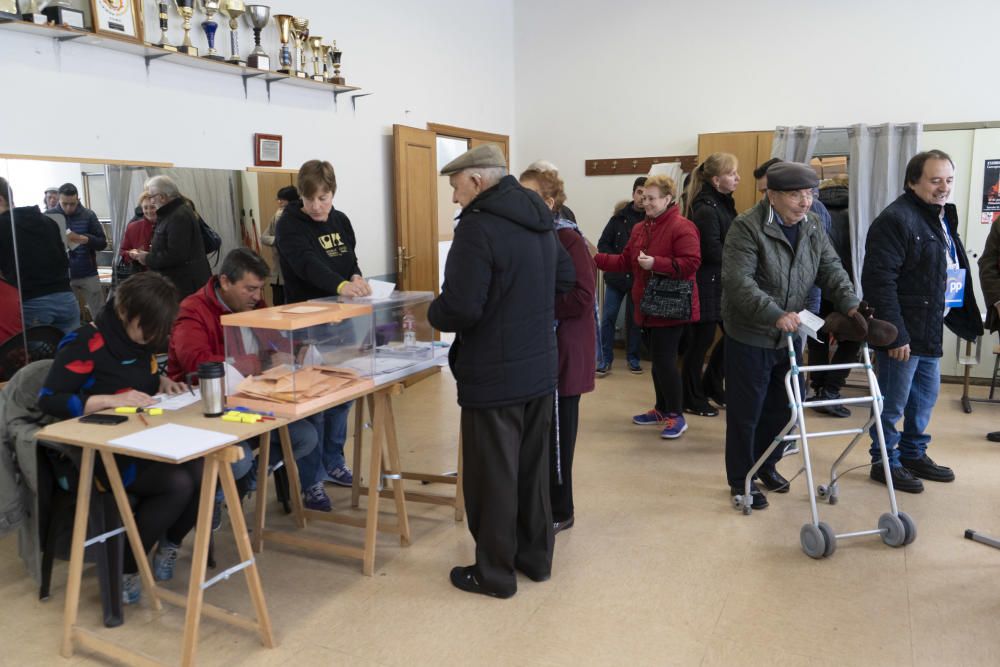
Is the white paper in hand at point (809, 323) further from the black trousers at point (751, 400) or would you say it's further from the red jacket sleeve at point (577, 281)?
the red jacket sleeve at point (577, 281)

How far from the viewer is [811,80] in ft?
21.4

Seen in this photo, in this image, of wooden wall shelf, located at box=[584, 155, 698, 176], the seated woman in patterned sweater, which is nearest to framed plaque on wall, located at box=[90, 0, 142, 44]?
the seated woman in patterned sweater

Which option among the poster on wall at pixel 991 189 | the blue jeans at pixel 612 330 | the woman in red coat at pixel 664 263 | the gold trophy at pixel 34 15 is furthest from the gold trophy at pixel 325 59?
the poster on wall at pixel 991 189

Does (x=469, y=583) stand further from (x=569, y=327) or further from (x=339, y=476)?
(x=339, y=476)

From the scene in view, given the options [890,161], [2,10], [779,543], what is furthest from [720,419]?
[2,10]

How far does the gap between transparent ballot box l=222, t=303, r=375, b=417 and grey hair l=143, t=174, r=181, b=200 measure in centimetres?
160

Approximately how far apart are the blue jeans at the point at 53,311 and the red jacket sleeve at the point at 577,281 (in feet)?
7.42

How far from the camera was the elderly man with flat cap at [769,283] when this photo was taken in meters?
3.18

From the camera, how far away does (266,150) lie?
4750 millimetres

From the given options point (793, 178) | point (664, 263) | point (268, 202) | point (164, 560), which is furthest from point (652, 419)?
point (164, 560)

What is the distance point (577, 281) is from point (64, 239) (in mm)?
2519

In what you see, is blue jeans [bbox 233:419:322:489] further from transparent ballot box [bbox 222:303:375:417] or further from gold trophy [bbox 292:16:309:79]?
gold trophy [bbox 292:16:309:79]

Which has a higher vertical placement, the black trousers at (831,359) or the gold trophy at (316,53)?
the gold trophy at (316,53)

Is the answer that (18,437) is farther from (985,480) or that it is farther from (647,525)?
(985,480)
